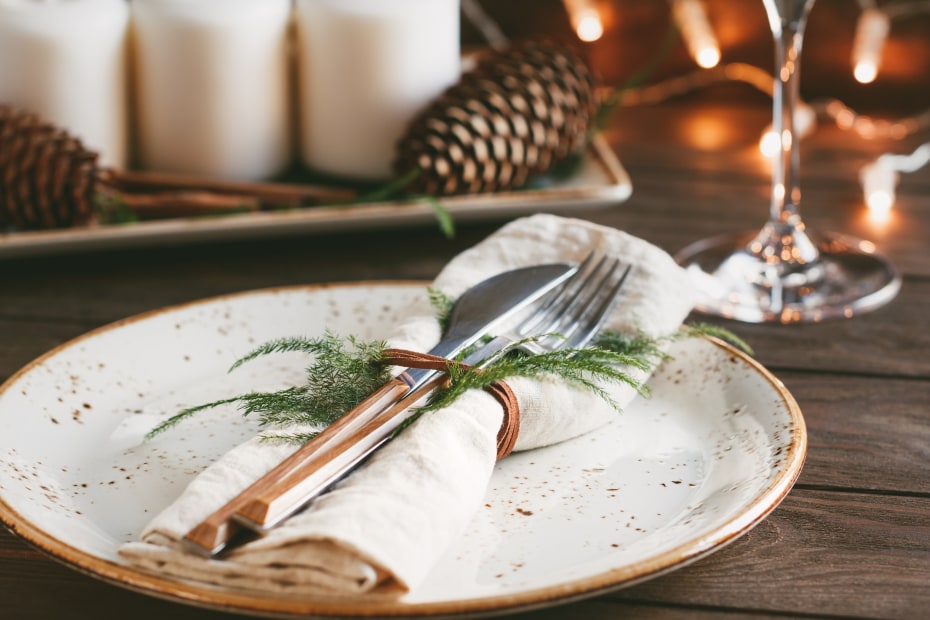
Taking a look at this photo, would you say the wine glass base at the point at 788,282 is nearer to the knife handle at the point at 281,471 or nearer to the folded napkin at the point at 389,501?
the folded napkin at the point at 389,501

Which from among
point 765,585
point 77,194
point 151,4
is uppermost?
point 151,4

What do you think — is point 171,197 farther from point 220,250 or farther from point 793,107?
point 793,107

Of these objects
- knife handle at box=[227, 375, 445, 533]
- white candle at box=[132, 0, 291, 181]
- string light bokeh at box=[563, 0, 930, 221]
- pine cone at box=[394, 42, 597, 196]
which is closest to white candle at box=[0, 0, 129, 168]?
white candle at box=[132, 0, 291, 181]

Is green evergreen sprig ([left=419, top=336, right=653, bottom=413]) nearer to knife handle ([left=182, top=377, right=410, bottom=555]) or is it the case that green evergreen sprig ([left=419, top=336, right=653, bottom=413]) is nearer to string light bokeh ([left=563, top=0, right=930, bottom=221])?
knife handle ([left=182, top=377, right=410, bottom=555])

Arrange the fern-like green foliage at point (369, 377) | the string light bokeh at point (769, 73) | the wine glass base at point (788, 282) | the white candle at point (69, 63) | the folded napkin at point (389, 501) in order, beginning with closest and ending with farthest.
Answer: the folded napkin at point (389, 501), the fern-like green foliage at point (369, 377), the wine glass base at point (788, 282), the white candle at point (69, 63), the string light bokeh at point (769, 73)

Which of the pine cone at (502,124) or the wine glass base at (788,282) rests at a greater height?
the pine cone at (502,124)

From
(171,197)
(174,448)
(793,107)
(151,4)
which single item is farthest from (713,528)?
(151,4)

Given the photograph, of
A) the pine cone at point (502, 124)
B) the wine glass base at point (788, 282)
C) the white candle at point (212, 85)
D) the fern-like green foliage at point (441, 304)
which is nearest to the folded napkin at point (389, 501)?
the fern-like green foliage at point (441, 304)
